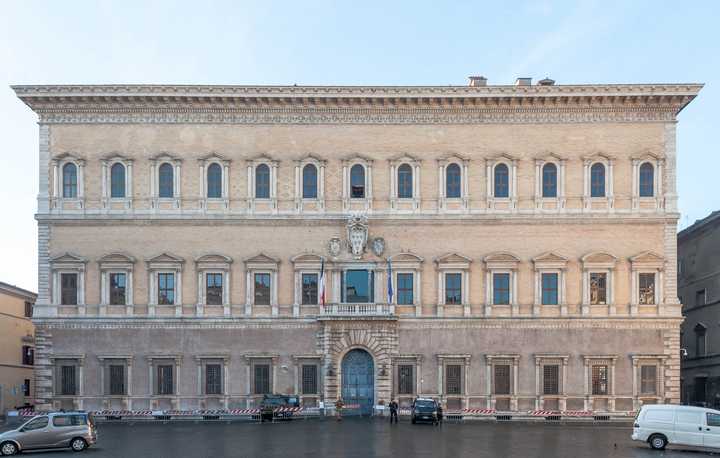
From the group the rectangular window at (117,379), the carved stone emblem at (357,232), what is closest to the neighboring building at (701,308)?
the carved stone emblem at (357,232)

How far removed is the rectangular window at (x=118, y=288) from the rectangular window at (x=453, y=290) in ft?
60.1

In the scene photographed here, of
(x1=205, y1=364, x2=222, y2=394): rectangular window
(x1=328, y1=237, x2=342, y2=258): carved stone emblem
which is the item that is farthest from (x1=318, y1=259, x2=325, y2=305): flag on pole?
(x1=205, y1=364, x2=222, y2=394): rectangular window

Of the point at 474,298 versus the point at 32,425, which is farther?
the point at 474,298

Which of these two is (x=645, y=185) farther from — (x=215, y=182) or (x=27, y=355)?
(x=27, y=355)

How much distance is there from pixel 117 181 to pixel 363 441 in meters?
23.8

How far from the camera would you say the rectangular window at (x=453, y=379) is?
49000 millimetres

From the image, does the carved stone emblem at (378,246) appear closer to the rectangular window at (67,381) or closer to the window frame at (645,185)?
the window frame at (645,185)

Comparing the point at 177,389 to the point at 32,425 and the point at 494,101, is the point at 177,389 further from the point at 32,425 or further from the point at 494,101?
the point at 494,101

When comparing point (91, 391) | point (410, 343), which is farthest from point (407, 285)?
point (91, 391)

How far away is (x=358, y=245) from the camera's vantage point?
4931 cm

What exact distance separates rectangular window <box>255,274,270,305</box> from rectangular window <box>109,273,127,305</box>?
750 cm

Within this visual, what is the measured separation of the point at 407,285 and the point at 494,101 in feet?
38.3

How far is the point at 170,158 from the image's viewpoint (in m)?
50.0

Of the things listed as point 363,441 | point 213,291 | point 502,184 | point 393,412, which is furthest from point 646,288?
point 213,291
